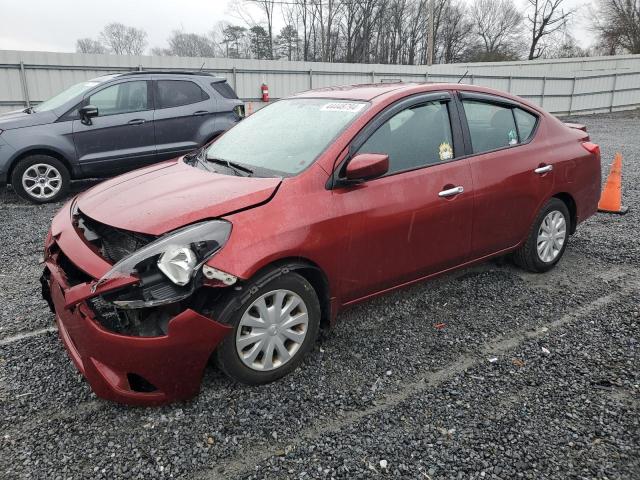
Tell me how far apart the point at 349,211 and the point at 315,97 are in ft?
4.06

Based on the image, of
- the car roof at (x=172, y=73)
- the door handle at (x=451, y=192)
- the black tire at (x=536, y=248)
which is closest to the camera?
the door handle at (x=451, y=192)

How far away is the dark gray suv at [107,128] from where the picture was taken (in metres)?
6.91

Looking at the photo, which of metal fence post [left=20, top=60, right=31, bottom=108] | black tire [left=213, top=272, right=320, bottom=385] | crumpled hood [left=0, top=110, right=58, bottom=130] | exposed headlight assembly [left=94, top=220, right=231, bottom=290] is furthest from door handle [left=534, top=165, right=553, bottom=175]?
metal fence post [left=20, top=60, right=31, bottom=108]

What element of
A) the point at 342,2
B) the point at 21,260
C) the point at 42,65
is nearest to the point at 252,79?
the point at 42,65

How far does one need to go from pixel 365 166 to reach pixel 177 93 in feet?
19.5

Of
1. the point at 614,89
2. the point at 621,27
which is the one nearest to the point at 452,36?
the point at 621,27

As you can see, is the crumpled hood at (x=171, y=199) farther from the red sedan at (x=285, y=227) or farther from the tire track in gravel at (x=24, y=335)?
the tire track in gravel at (x=24, y=335)

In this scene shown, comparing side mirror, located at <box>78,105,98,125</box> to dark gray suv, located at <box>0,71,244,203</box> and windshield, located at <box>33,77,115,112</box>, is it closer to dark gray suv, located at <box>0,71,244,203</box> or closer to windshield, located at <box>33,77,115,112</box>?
dark gray suv, located at <box>0,71,244,203</box>

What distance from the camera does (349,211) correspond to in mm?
2932

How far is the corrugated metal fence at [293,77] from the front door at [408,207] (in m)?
3.55

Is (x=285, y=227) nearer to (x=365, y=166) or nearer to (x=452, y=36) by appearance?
(x=365, y=166)

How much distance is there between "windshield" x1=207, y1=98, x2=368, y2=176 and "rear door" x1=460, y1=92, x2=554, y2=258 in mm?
1027

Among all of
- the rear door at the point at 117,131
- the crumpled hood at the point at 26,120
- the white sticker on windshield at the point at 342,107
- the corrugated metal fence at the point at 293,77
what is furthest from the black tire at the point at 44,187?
the corrugated metal fence at the point at 293,77

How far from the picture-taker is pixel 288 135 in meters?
3.38
